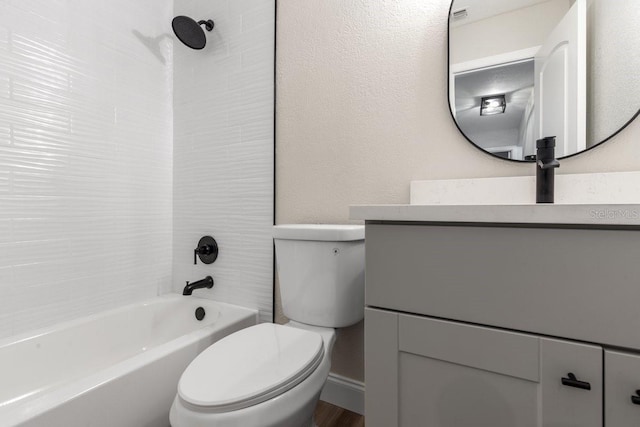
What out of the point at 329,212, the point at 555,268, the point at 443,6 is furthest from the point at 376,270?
the point at 443,6

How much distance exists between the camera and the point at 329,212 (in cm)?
143

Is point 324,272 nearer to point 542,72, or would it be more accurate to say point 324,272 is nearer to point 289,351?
point 289,351

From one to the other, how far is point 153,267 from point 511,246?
5.95 ft

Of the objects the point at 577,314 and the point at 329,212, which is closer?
the point at 577,314

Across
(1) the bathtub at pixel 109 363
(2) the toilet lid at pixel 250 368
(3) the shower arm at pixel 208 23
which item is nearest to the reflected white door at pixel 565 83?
(2) the toilet lid at pixel 250 368

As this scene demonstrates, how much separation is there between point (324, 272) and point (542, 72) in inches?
40.5

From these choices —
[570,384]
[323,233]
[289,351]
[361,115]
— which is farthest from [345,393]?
[361,115]

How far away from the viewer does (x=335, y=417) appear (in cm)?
132

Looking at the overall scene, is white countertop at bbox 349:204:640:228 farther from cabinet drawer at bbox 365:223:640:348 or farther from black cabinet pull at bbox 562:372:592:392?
black cabinet pull at bbox 562:372:592:392

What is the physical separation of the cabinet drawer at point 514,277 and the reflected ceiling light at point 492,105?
27.6 inches

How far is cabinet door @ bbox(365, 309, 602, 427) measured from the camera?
0.56 m

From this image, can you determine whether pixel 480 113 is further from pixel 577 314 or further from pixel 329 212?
pixel 577 314

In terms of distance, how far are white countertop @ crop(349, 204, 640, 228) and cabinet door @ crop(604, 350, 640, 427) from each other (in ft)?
0.75

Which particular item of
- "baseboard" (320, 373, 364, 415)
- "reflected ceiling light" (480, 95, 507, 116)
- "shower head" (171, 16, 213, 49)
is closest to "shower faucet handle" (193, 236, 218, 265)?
"baseboard" (320, 373, 364, 415)
